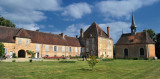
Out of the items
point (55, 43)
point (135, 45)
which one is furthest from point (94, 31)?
point (135, 45)

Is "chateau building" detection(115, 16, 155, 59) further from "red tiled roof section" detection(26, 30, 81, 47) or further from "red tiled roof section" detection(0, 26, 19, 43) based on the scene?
"red tiled roof section" detection(0, 26, 19, 43)

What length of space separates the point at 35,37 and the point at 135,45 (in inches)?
1091

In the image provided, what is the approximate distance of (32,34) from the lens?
30.6 meters

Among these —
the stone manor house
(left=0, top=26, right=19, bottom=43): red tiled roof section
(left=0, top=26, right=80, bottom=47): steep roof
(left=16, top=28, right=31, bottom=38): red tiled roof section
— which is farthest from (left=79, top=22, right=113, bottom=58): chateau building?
(left=0, top=26, right=19, bottom=43): red tiled roof section

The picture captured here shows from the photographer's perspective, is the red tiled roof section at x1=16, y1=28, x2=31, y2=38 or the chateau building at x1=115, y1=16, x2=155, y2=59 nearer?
the red tiled roof section at x1=16, y1=28, x2=31, y2=38

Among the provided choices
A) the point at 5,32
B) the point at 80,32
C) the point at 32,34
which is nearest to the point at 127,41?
the point at 80,32

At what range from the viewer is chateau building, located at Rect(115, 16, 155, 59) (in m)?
35.8

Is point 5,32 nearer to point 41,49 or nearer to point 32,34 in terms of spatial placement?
point 32,34

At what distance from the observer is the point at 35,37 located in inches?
1199

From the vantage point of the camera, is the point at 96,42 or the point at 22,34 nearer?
the point at 22,34

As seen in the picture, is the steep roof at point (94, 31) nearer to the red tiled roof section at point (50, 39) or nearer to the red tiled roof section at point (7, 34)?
the red tiled roof section at point (50, 39)

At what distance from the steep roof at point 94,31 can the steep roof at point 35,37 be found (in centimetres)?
Answer: 400

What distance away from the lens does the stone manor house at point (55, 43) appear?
1046 inches

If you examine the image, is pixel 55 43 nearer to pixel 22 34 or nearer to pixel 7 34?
pixel 22 34
